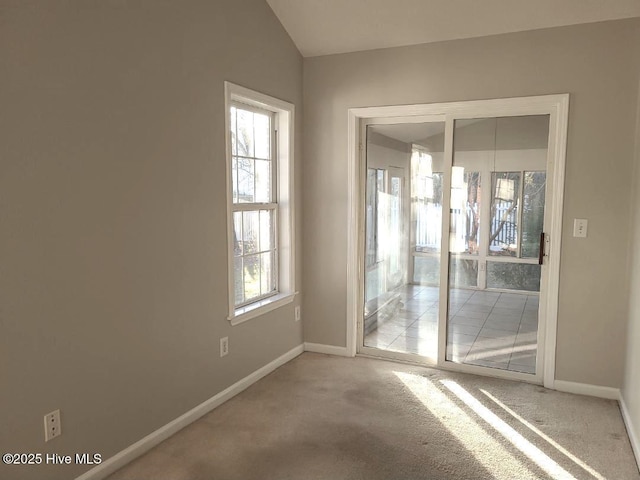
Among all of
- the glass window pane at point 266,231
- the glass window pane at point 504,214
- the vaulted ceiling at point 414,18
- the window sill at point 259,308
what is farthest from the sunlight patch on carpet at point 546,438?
the vaulted ceiling at point 414,18

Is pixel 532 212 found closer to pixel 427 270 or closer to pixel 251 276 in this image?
pixel 427 270

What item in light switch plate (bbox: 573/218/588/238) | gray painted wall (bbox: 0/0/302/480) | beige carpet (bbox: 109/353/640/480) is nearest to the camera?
gray painted wall (bbox: 0/0/302/480)

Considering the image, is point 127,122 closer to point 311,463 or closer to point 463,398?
point 311,463

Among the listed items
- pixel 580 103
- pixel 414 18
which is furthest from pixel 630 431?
pixel 414 18

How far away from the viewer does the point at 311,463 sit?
257cm

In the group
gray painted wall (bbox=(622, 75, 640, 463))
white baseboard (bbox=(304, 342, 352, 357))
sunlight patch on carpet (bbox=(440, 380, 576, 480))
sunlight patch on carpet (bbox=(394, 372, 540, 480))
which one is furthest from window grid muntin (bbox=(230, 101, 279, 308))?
gray painted wall (bbox=(622, 75, 640, 463))

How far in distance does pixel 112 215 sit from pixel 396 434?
197cm

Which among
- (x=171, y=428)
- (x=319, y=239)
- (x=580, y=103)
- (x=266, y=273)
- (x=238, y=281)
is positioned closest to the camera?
(x=171, y=428)

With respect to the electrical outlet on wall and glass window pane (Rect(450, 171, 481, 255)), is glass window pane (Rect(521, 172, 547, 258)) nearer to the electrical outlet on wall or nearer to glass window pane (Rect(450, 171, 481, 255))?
glass window pane (Rect(450, 171, 481, 255))

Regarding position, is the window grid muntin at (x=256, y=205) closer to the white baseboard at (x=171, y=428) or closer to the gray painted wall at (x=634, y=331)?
the white baseboard at (x=171, y=428)

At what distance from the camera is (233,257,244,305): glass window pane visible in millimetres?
3477

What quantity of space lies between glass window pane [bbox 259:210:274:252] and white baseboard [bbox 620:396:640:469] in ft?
8.62

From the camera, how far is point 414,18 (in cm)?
351

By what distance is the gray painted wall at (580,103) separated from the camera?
10.5ft
